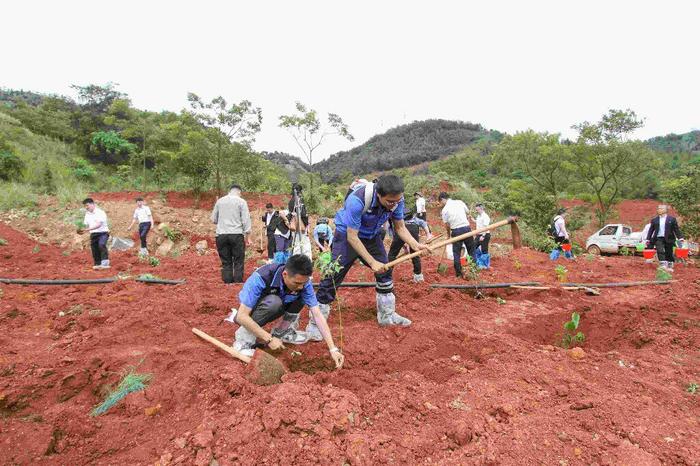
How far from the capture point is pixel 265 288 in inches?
137

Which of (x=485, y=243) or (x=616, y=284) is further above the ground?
(x=485, y=243)

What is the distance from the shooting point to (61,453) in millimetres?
2375

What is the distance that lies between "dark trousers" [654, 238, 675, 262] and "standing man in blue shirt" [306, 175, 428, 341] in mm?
6743

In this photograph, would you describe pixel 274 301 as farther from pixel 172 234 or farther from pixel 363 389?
pixel 172 234

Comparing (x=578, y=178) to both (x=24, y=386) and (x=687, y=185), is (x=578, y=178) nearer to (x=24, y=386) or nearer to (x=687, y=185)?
(x=687, y=185)

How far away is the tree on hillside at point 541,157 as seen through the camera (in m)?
20.4

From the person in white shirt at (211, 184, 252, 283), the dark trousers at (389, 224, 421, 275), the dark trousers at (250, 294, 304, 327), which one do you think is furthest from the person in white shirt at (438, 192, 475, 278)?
the dark trousers at (250, 294, 304, 327)

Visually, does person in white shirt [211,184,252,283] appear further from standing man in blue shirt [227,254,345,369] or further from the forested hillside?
the forested hillside

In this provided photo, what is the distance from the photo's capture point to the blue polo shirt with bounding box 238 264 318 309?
3352 millimetres

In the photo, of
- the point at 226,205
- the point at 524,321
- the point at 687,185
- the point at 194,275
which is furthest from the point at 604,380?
the point at 687,185

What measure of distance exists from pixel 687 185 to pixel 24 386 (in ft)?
51.8

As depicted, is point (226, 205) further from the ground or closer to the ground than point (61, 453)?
further from the ground

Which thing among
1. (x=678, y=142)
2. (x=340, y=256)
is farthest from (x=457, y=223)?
(x=678, y=142)

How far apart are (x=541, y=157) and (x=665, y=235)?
1401cm
